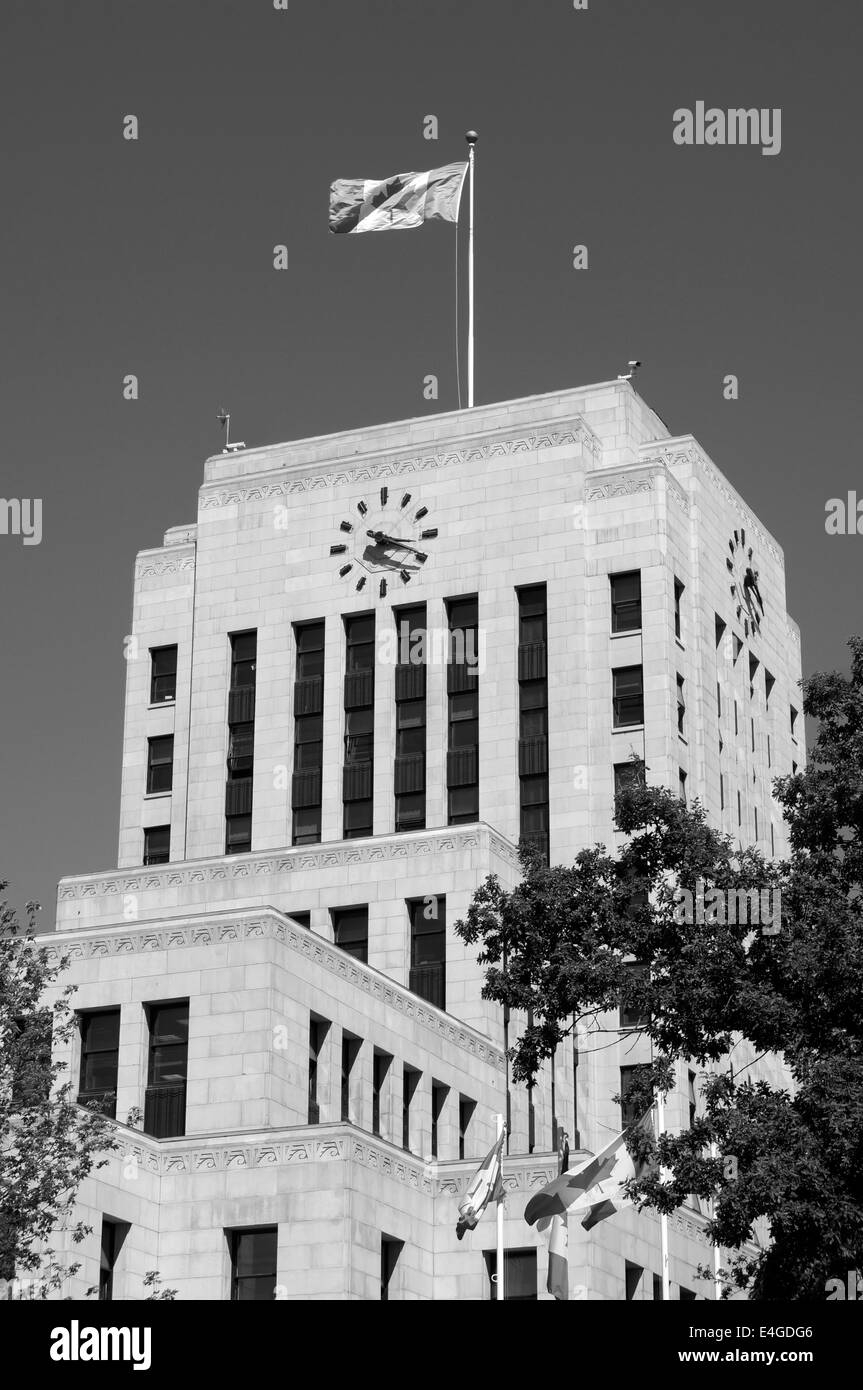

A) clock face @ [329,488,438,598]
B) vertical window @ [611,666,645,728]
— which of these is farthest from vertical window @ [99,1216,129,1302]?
clock face @ [329,488,438,598]

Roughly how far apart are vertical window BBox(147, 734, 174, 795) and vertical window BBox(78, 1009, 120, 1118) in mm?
29788

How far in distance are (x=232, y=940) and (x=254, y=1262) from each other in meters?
7.91

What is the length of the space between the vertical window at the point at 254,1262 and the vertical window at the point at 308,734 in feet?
100

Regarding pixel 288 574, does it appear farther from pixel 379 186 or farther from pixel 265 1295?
pixel 265 1295

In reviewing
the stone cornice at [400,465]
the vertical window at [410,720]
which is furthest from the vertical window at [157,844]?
the stone cornice at [400,465]

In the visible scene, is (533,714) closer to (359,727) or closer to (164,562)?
(359,727)

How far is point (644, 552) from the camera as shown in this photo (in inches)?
3076

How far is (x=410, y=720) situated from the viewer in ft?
260

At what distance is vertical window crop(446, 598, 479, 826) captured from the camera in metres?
77.5

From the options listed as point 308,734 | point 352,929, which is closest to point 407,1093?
point 352,929

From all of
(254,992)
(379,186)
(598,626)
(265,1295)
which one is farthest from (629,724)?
(265,1295)

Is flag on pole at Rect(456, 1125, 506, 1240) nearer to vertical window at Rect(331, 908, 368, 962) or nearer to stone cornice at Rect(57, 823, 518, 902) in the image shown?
stone cornice at Rect(57, 823, 518, 902)

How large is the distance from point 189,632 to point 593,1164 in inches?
1777

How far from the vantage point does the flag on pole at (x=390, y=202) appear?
77.9 m
